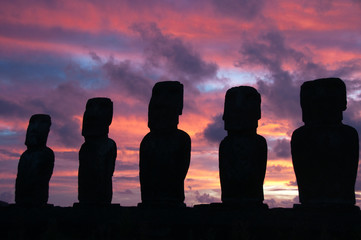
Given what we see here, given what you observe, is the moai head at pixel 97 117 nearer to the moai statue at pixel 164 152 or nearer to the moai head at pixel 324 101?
the moai statue at pixel 164 152

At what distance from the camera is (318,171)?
30.7 ft

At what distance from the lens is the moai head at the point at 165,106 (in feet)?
34.6

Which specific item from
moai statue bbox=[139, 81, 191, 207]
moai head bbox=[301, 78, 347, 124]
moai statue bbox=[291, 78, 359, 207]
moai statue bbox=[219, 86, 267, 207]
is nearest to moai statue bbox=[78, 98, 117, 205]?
moai statue bbox=[139, 81, 191, 207]

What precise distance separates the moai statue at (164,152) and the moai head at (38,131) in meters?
3.38

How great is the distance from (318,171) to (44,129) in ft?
22.9

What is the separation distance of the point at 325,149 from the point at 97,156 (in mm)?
4924

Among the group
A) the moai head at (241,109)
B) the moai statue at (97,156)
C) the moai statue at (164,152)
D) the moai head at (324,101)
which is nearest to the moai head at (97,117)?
the moai statue at (97,156)

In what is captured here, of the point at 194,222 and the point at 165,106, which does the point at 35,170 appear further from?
the point at 194,222

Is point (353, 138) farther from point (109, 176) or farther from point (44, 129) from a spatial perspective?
point (44, 129)

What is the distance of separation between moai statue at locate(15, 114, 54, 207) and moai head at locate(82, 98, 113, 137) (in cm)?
144

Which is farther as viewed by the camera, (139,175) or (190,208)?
(139,175)

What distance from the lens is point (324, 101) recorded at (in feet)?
31.1

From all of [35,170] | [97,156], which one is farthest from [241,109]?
[35,170]

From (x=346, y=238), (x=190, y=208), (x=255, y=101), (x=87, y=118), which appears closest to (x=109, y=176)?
(x=87, y=118)
